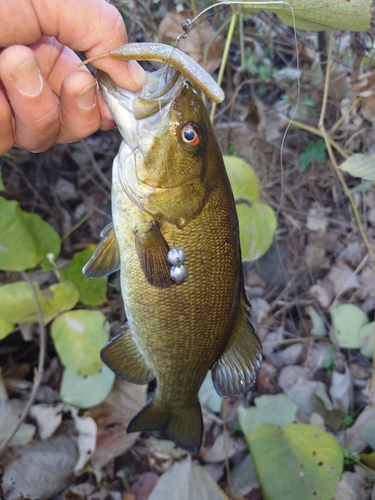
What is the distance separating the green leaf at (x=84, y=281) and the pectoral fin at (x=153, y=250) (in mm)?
1095

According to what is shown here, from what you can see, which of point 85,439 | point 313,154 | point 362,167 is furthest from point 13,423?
point 313,154

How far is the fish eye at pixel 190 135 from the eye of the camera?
1038 mm

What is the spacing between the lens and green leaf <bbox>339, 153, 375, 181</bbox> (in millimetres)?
1551

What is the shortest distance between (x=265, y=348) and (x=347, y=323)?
1.65 feet

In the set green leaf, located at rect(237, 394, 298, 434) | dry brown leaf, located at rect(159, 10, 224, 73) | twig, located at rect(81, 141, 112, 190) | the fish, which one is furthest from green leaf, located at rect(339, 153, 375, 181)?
twig, located at rect(81, 141, 112, 190)

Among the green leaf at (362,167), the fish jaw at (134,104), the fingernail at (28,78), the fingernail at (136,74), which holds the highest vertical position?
the fingernail at (28,78)

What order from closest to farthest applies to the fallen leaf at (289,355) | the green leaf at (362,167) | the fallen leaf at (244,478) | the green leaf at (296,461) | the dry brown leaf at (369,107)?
the green leaf at (362,167)
the green leaf at (296,461)
the fallen leaf at (244,478)
the dry brown leaf at (369,107)
the fallen leaf at (289,355)

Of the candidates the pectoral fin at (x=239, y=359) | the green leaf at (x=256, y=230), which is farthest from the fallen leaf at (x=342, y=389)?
the pectoral fin at (x=239, y=359)

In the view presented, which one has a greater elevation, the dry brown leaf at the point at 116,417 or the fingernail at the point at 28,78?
the fingernail at the point at 28,78

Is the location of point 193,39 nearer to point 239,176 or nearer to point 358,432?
point 239,176

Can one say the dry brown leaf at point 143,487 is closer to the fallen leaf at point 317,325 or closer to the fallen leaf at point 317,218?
the fallen leaf at point 317,325

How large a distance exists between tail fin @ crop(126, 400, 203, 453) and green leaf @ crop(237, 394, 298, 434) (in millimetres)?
546

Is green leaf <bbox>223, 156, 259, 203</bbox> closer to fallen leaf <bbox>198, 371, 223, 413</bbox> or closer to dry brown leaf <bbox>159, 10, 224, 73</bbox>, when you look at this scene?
dry brown leaf <bbox>159, 10, 224, 73</bbox>

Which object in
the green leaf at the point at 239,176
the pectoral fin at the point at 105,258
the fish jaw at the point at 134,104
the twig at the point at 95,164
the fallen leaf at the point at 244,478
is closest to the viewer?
the fish jaw at the point at 134,104
